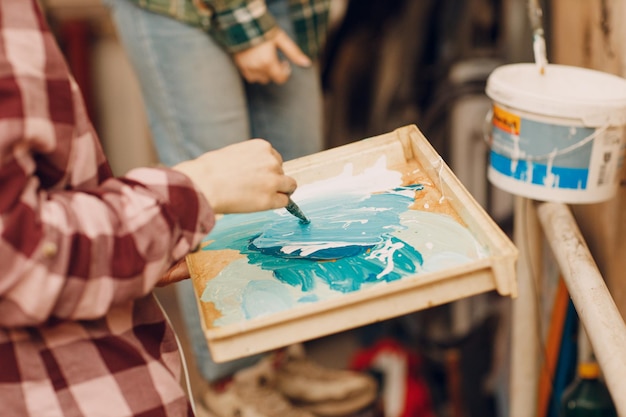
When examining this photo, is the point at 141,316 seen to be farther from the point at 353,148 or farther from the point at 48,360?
the point at 353,148

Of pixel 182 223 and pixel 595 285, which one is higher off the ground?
pixel 182 223

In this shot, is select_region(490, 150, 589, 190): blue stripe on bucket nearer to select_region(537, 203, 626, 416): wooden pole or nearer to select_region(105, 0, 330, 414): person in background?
select_region(537, 203, 626, 416): wooden pole

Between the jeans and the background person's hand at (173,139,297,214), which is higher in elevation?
the background person's hand at (173,139,297,214)

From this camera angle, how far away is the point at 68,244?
2.01 feet

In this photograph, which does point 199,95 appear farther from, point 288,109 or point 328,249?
point 328,249

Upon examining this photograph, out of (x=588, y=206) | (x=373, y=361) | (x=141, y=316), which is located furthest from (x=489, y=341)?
(x=141, y=316)

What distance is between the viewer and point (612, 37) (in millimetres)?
1157

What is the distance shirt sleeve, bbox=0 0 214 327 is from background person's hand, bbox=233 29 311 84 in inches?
24.7

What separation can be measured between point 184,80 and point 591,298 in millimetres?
735

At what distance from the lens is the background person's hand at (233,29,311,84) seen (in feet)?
4.25

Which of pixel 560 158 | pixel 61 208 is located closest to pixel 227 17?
pixel 560 158

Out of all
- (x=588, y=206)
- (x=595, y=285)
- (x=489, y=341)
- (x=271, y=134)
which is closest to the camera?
(x=595, y=285)

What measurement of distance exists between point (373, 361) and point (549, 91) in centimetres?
95

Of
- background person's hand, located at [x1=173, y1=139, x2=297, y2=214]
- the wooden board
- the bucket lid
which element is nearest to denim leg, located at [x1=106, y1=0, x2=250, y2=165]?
the wooden board
